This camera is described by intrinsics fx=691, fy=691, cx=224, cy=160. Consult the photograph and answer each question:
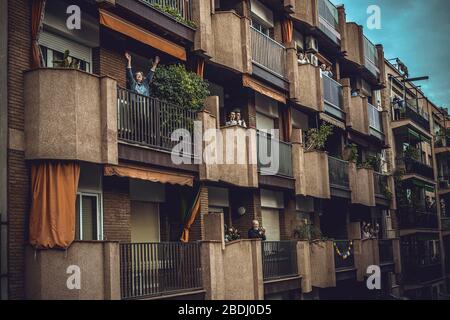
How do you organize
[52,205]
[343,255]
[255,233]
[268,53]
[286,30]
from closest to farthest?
[52,205], [255,233], [268,53], [286,30], [343,255]

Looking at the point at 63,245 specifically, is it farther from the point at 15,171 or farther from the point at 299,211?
the point at 299,211

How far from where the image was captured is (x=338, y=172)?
→ 981 inches

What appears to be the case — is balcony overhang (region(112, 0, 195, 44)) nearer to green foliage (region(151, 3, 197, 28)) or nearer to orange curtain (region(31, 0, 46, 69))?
green foliage (region(151, 3, 197, 28))

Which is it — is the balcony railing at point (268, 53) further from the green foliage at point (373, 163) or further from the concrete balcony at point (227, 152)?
the green foliage at point (373, 163)

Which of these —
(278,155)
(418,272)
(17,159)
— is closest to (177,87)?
(17,159)

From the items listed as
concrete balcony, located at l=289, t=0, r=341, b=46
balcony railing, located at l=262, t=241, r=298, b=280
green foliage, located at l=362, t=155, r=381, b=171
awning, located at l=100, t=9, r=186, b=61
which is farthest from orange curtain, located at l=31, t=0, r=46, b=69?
green foliage, located at l=362, t=155, r=381, b=171

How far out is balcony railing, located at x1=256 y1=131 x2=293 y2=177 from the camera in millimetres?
19480

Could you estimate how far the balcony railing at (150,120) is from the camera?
13945 mm

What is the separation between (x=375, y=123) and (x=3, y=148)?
2152 centimetres

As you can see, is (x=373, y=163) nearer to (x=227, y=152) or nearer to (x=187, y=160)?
(x=227, y=152)

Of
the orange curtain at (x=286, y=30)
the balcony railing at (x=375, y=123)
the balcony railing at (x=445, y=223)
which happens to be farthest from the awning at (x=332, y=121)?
the balcony railing at (x=445, y=223)

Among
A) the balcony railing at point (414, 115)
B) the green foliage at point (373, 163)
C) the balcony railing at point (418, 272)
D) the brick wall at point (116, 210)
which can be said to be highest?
the balcony railing at point (414, 115)

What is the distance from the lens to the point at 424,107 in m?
44.7

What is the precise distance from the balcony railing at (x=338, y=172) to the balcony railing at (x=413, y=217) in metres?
9.62
